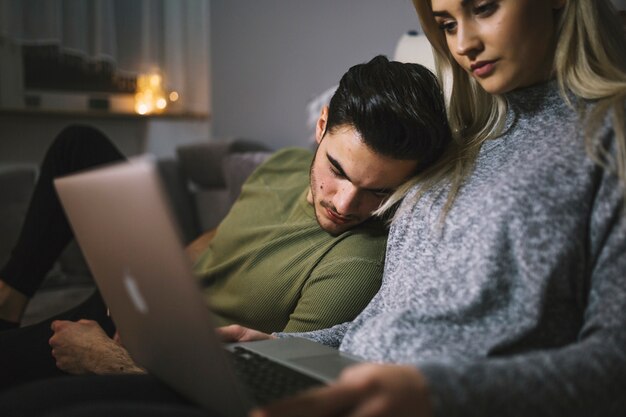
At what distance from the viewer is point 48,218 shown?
151 cm

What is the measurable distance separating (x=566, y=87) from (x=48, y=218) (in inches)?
45.6

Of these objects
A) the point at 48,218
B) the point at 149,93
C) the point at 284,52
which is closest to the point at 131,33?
the point at 149,93

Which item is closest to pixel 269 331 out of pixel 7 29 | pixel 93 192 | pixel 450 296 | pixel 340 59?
pixel 450 296

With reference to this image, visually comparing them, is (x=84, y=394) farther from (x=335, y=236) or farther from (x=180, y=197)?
(x=180, y=197)

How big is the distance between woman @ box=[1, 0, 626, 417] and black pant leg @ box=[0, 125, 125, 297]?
2.37 feet

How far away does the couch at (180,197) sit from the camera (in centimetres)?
196

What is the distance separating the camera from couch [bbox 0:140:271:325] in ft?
6.44

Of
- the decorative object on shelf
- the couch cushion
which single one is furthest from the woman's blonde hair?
the decorative object on shelf

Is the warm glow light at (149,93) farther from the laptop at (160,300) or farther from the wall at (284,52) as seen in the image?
the laptop at (160,300)

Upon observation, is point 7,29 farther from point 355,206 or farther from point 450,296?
point 450,296

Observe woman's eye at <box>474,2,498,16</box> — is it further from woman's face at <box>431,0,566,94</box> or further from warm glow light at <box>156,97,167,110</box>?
warm glow light at <box>156,97,167,110</box>

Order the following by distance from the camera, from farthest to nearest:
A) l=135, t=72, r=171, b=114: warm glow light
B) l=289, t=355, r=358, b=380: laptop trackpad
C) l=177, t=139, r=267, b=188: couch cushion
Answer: l=135, t=72, r=171, b=114: warm glow light
l=177, t=139, r=267, b=188: couch cushion
l=289, t=355, r=358, b=380: laptop trackpad

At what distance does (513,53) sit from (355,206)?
0.40m

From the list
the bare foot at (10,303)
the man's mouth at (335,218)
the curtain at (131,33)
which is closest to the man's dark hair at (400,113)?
the man's mouth at (335,218)
